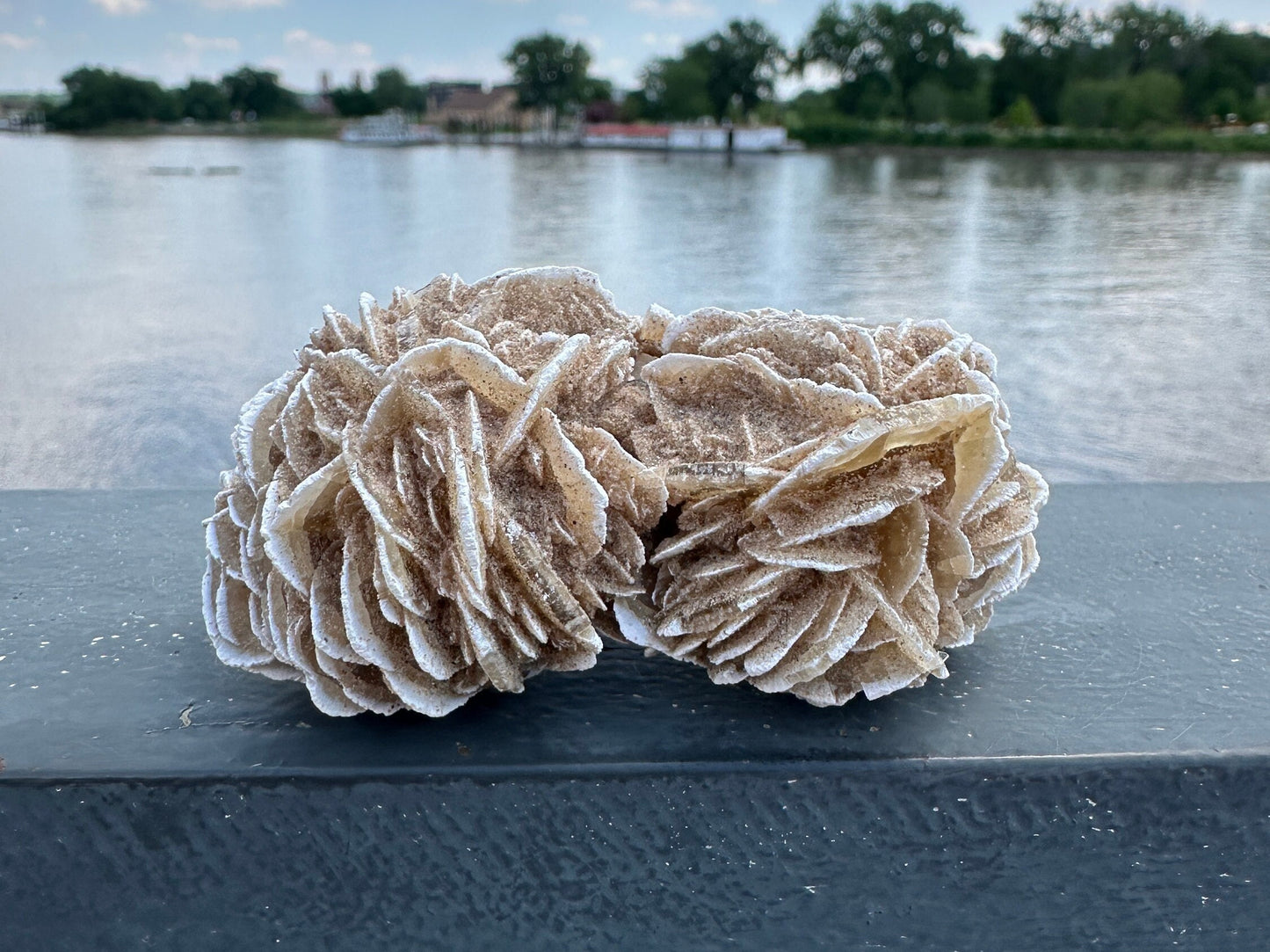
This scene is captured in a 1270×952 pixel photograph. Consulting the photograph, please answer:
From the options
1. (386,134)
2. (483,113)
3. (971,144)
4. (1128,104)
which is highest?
(483,113)

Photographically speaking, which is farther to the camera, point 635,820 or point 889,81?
point 889,81

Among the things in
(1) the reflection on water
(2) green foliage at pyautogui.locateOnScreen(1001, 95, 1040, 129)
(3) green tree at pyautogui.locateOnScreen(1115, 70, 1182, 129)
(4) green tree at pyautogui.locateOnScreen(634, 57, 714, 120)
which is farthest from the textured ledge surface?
(4) green tree at pyautogui.locateOnScreen(634, 57, 714, 120)

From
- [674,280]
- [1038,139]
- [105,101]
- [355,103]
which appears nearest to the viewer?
[674,280]

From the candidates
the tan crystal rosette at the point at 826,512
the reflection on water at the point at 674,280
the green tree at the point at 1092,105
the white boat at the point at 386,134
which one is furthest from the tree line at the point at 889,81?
the tan crystal rosette at the point at 826,512

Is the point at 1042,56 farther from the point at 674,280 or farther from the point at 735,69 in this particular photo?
the point at 674,280

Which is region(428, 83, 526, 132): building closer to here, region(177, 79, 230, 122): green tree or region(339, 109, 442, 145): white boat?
region(339, 109, 442, 145): white boat

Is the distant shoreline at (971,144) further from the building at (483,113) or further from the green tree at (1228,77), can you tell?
the building at (483,113)

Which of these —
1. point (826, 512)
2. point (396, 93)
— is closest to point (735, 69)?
point (396, 93)
